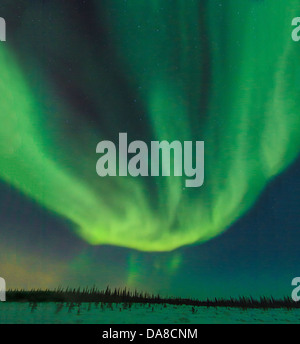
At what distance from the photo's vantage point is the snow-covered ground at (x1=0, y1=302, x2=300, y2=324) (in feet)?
11.5

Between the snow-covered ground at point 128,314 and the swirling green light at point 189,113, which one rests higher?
the swirling green light at point 189,113

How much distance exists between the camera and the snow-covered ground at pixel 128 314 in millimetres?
3520

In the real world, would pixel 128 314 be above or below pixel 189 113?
below

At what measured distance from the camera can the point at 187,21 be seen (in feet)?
11.9

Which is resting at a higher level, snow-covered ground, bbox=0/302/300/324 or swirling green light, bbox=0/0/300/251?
swirling green light, bbox=0/0/300/251

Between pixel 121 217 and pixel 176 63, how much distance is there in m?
1.36

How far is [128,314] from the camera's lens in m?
3.56

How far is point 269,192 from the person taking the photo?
3.66 meters
